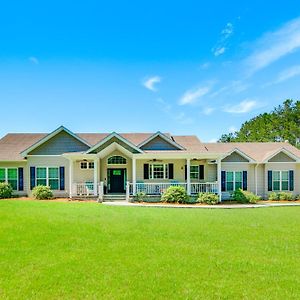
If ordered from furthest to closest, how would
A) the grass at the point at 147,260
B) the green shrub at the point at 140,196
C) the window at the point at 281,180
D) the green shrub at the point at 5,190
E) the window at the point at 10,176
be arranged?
1. the window at the point at 281,180
2. the window at the point at 10,176
3. the green shrub at the point at 5,190
4. the green shrub at the point at 140,196
5. the grass at the point at 147,260

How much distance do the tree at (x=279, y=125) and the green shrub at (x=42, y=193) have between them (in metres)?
33.9

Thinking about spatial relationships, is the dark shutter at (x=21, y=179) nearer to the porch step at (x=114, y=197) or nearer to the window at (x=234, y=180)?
the porch step at (x=114, y=197)

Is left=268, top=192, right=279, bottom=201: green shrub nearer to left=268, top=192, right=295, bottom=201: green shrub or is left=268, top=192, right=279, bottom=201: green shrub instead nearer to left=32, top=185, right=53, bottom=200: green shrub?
left=268, top=192, right=295, bottom=201: green shrub

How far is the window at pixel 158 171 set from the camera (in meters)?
23.4

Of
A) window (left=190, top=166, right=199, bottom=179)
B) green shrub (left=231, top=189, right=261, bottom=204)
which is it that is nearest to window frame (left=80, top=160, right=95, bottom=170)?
window (left=190, top=166, right=199, bottom=179)

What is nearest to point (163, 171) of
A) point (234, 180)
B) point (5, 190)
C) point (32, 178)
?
point (234, 180)

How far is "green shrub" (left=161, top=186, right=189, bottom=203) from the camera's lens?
797 inches

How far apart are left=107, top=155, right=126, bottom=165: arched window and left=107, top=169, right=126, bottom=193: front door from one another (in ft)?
1.76

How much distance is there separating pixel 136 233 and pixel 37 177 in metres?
15.4

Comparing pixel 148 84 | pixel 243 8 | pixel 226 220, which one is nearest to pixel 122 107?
pixel 148 84

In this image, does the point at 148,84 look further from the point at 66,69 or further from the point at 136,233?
the point at 136,233

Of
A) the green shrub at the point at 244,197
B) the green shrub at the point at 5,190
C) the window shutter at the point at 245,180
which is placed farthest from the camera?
the window shutter at the point at 245,180

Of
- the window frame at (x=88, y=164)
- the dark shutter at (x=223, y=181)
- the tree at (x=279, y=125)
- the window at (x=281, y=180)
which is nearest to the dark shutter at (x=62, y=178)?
the window frame at (x=88, y=164)

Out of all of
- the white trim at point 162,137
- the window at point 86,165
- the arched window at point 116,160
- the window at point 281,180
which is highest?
the white trim at point 162,137
